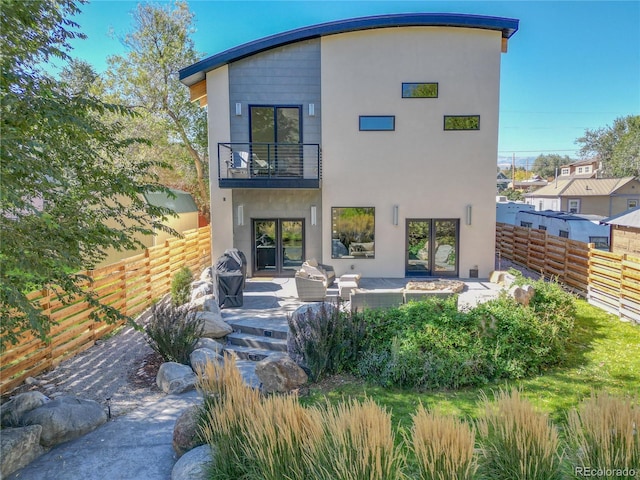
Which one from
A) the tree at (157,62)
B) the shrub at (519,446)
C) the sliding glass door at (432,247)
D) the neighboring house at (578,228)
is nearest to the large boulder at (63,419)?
the shrub at (519,446)

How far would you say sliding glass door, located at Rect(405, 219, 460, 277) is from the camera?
13.4m

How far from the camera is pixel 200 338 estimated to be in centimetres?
780

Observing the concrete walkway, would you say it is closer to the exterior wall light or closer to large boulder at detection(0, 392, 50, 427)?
large boulder at detection(0, 392, 50, 427)

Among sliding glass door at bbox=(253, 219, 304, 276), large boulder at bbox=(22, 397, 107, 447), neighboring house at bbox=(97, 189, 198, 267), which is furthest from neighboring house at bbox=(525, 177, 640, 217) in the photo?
large boulder at bbox=(22, 397, 107, 447)

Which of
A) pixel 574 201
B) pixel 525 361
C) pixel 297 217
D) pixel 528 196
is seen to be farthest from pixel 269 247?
pixel 528 196

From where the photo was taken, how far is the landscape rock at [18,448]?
4.04 m

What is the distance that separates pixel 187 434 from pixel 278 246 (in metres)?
9.66

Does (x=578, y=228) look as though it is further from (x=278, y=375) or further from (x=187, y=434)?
(x=187, y=434)

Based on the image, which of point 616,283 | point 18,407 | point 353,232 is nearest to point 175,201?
point 353,232

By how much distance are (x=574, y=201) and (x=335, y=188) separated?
29571mm

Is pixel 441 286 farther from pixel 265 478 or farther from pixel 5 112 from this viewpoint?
pixel 5 112

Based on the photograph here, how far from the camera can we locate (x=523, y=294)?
26.8 feet

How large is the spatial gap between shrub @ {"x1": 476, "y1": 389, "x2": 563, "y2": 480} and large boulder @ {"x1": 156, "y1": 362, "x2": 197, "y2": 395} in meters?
4.42

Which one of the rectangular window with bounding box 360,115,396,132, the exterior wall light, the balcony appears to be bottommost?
the exterior wall light
